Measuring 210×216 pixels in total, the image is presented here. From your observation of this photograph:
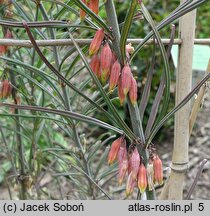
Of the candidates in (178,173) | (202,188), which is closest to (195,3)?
(178,173)

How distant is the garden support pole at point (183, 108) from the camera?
729 millimetres

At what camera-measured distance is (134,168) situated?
2.05 feet

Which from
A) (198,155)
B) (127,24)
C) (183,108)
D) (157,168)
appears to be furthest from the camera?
(198,155)

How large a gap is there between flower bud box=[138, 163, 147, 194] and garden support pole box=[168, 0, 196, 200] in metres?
0.15

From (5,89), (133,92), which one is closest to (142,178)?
(133,92)

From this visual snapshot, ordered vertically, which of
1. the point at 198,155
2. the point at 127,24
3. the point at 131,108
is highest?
the point at 127,24

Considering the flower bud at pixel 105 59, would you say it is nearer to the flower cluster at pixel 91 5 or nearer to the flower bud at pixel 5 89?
the flower cluster at pixel 91 5

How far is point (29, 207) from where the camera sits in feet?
2.47

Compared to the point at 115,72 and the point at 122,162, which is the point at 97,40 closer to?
the point at 115,72

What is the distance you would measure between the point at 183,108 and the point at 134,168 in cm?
A: 19

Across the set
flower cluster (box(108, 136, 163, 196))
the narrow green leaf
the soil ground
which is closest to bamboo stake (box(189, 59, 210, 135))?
flower cluster (box(108, 136, 163, 196))

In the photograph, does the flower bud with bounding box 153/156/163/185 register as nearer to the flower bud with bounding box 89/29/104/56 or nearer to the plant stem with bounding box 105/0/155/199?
the plant stem with bounding box 105/0/155/199

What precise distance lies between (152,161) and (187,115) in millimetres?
153

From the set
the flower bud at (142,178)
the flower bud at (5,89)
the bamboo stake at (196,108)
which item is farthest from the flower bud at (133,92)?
the flower bud at (5,89)
